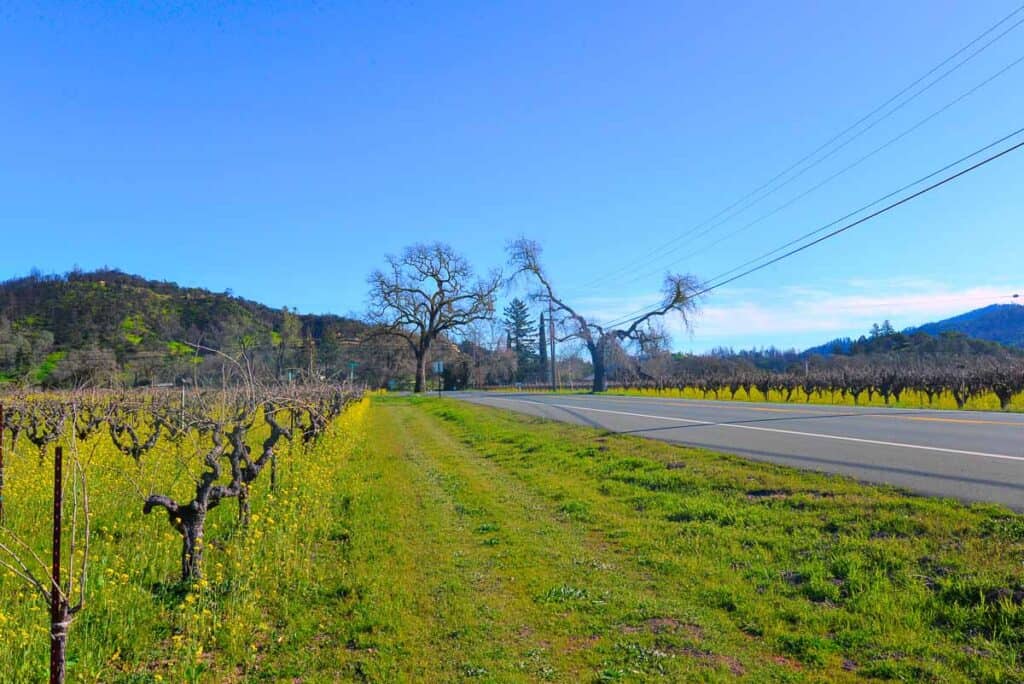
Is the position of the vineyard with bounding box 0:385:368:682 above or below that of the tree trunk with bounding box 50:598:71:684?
below

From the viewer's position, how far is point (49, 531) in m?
6.80

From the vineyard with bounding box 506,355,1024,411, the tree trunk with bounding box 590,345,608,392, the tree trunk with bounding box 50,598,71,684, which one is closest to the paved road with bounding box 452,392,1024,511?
the tree trunk with bounding box 50,598,71,684

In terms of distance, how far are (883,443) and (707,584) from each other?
22.4ft

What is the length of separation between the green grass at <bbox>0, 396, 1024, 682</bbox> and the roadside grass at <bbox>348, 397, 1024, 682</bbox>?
20 mm

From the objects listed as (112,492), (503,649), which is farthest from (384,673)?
(112,492)

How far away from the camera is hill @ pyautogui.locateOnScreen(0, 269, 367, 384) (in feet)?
70.4

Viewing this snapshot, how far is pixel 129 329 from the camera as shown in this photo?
51812 millimetres

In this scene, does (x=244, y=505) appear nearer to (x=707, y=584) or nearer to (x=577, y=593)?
(x=577, y=593)

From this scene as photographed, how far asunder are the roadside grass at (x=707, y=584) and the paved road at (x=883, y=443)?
796 millimetres

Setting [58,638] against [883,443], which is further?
[883,443]

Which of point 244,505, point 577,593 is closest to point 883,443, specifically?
point 577,593

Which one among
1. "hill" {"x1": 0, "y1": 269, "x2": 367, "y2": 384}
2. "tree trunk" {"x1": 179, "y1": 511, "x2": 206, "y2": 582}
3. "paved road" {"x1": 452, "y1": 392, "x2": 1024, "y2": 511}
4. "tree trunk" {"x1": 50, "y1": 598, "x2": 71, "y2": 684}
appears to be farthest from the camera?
"hill" {"x1": 0, "y1": 269, "x2": 367, "y2": 384}

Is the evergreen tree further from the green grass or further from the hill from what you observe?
the green grass

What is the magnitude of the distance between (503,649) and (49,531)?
582 cm
